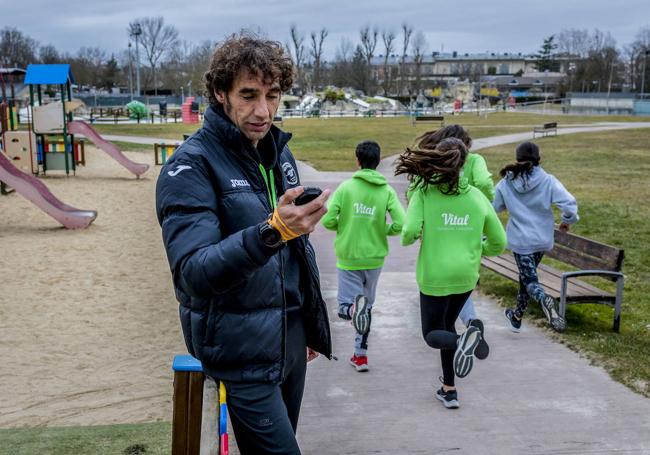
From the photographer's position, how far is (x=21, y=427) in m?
5.16

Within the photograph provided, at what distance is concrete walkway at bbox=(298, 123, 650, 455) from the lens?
14.3 feet

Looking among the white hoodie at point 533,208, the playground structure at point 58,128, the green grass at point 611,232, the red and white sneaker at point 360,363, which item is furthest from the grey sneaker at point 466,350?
the playground structure at point 58,128

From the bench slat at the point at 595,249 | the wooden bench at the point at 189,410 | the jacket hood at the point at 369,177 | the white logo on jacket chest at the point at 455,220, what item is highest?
the jacket hood at the point at 369,177

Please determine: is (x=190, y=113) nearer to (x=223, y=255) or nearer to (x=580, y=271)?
(x=580, y=271)

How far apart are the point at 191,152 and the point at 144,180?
18969 mm

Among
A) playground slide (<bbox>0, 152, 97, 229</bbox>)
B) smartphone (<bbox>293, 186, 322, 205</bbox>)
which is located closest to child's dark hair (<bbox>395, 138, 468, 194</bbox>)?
smartphone (<bbox>293, 186, 322, 205</bbox>)

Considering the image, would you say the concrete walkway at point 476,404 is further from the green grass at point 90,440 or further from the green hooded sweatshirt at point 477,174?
the green hooded sweatshirt at point 477,174

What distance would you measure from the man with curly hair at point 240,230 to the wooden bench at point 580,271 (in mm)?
4666

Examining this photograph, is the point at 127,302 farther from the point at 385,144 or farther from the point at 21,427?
the point at 385,144

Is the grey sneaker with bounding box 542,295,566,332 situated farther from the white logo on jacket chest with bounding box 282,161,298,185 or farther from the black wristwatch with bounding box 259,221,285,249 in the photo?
the black wristwatch with bounding box 259,221,285,249

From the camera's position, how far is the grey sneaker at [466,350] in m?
4.73

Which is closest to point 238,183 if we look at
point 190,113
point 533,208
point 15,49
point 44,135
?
point 533,208

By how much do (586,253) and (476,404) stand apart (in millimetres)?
2969

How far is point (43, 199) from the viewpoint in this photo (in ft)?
43.9
